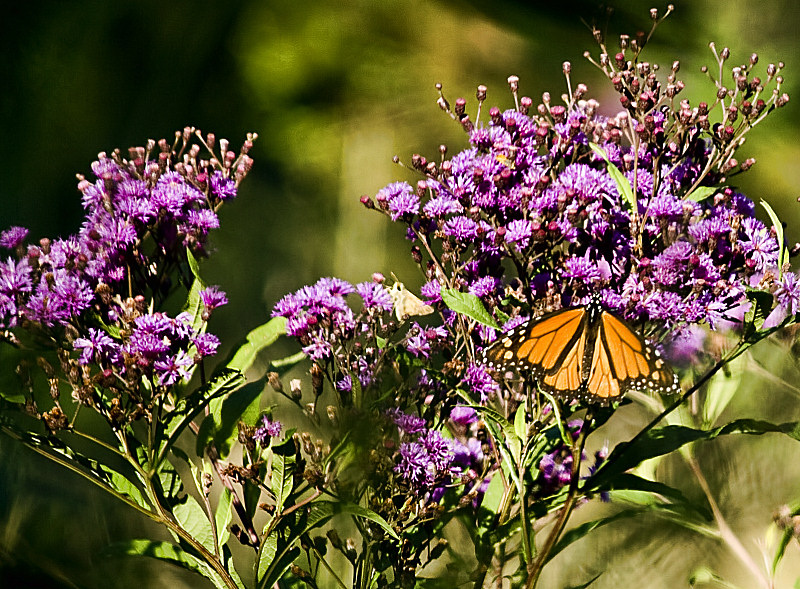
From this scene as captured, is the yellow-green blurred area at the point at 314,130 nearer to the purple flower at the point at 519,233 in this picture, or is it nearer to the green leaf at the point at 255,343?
the green leaf at the point at 255,343

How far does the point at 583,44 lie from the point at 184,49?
500 millimetres

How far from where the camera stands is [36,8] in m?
0.50

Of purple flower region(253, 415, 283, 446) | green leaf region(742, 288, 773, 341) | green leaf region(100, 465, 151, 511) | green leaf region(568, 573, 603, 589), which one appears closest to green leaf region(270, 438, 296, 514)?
purple flower region(253, 415, 283, 446)

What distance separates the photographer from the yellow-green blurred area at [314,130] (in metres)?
0.41

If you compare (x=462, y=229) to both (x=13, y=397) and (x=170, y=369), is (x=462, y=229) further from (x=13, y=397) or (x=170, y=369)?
(x=13, y=397)

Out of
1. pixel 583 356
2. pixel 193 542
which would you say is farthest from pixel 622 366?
pixel 193 542

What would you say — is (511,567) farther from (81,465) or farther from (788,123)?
(788,123)

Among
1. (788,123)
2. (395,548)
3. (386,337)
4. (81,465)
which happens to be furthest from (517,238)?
(788,123)

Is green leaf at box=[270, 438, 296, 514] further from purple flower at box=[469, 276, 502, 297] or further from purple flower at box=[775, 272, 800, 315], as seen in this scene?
purple flower at box=[775, 272, 800, 315]

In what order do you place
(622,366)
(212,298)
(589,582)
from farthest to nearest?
1. (212,298)
2. (622,366)
3. (589,582)

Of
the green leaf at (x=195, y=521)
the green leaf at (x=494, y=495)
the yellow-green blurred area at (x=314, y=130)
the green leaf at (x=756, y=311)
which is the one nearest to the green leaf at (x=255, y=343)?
the yellow-green blurred area at (x=314, y=130)

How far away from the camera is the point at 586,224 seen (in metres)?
0.67

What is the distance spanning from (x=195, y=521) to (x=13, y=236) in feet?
0.84

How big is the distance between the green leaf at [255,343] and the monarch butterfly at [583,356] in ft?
0.63
